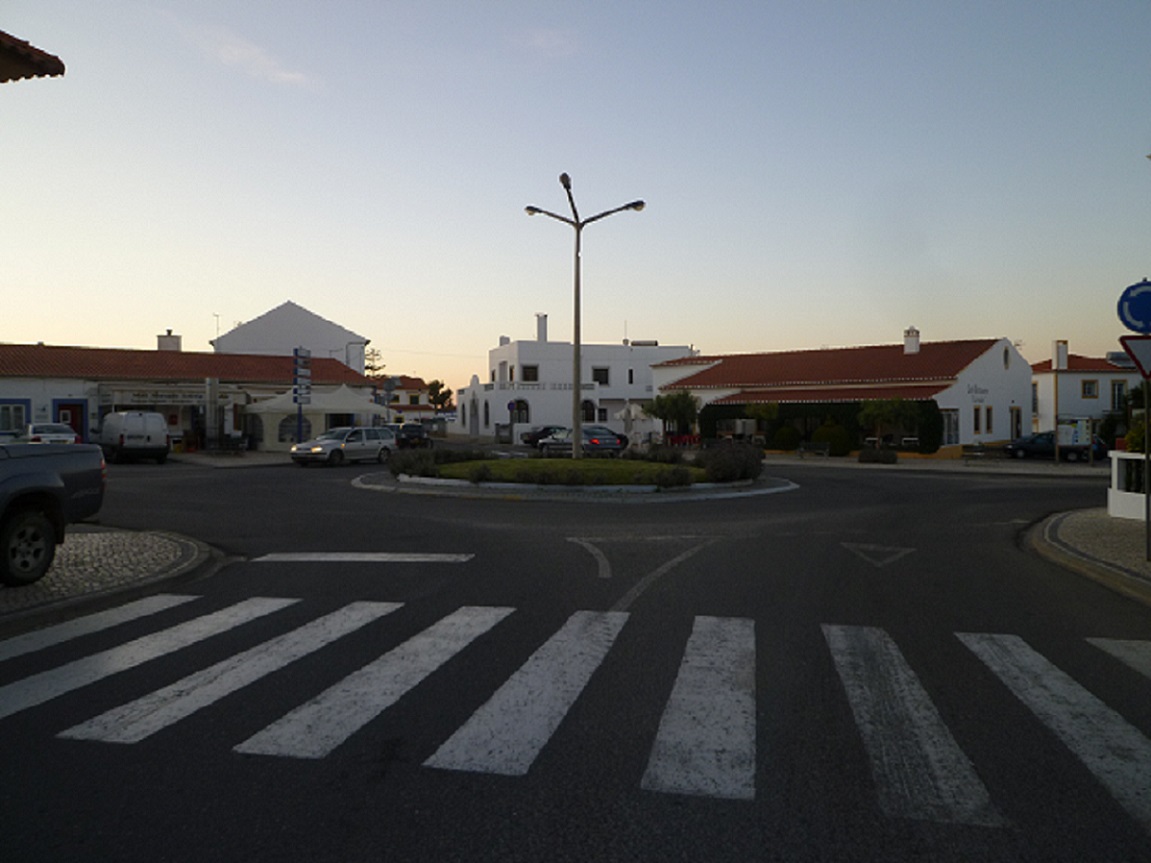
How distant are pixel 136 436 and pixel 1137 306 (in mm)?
34174

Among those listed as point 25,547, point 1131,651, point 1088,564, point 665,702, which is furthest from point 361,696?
point 1088,564

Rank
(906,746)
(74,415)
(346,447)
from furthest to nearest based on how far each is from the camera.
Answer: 1. (74,415)
2. (346,447)
3. (906,746)

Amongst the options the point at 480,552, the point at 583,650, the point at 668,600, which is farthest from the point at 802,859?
the point at 480,552

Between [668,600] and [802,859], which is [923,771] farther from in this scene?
[668,600]

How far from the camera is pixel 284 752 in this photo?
4523 mm

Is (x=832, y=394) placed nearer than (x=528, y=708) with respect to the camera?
No

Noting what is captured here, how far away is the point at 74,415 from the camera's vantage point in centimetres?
A: 4366

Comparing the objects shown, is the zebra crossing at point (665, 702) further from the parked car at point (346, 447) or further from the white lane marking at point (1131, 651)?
the parked car at point (346, 447)

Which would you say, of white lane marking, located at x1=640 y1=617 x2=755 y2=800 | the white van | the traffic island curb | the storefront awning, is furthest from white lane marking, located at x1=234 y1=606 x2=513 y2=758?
the white van

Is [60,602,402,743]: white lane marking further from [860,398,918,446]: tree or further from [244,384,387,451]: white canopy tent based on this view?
[244,384,387,451]: white canopy tent

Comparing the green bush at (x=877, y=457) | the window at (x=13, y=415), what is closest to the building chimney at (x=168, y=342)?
the window at (x=13, y=415)

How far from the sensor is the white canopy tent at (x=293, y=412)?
1681 inches

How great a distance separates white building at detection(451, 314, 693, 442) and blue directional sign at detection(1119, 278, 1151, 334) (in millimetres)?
50084

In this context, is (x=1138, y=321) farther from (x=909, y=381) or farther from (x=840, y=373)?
(x=840, y=373)
